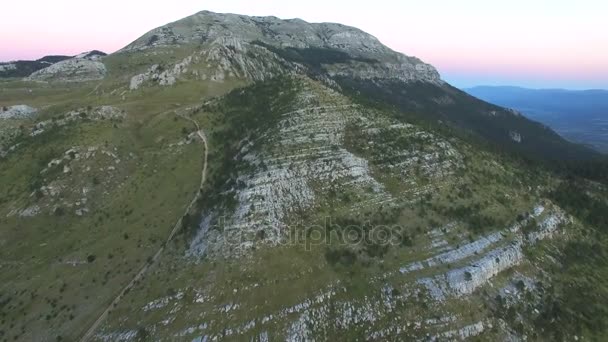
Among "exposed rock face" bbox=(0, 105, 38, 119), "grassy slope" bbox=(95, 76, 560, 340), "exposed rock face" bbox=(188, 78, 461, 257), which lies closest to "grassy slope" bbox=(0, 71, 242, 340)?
"grassy slope" bbox=(95, 76, 560, 340)

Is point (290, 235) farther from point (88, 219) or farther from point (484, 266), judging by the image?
point (88, 219)

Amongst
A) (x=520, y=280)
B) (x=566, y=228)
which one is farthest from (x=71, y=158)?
(x=566, y=228)

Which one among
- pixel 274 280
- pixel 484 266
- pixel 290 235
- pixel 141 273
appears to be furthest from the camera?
pixel 290 235

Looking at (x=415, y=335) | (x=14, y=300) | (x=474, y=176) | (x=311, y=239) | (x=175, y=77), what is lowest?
(x=14, y=300)

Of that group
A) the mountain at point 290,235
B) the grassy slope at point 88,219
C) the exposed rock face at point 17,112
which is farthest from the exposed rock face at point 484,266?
the exposed rock face at point 17,112

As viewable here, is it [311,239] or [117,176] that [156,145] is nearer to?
[117,176]

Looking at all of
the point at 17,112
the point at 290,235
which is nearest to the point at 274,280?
the point at 290,235
